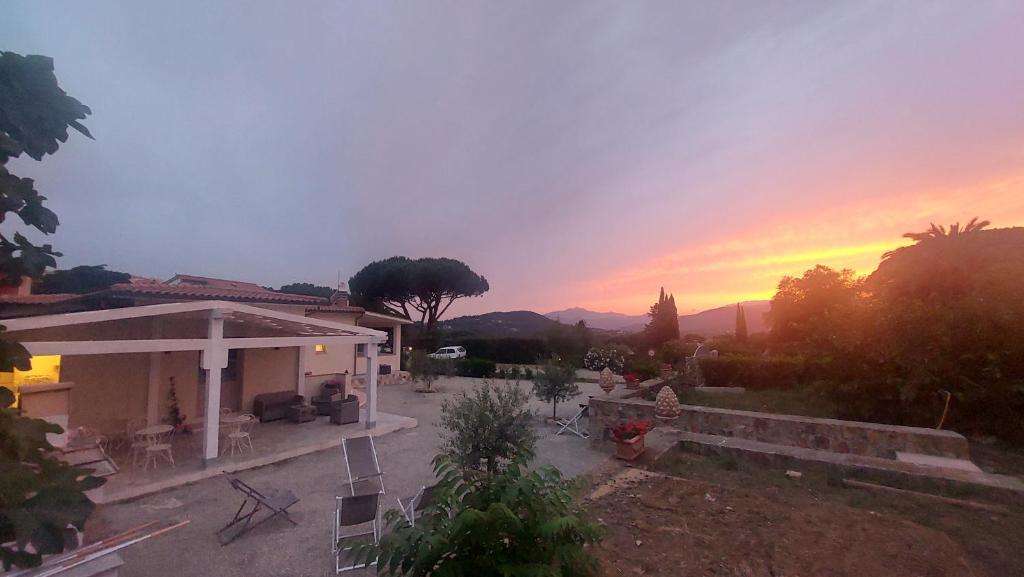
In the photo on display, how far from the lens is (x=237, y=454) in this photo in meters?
8.34

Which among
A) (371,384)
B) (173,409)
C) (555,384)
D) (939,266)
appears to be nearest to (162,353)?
(173,409)

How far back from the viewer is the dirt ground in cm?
443

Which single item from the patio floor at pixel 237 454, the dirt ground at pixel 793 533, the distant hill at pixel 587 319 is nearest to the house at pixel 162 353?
the patio floor at pixel 237 454

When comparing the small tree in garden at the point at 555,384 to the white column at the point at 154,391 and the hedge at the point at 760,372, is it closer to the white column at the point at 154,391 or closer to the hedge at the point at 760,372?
the hedge at the point at 760,372

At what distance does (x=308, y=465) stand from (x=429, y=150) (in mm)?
9090

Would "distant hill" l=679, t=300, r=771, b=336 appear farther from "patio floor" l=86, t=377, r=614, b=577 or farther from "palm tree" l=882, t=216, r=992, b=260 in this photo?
"patio floor" l=86, t=377, r=614, b=577

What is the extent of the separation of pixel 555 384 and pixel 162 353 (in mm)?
9591

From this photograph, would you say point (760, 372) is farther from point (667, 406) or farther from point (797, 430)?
point (667, 406)

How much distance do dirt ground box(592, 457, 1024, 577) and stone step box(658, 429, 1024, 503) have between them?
1.51 feet

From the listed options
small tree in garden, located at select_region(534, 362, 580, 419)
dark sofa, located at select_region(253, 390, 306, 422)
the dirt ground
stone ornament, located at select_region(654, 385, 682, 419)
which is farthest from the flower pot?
Result: dark sofa, located at select_region(253, 390, 306, 422)

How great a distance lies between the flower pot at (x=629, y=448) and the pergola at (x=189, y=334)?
19.8 ft

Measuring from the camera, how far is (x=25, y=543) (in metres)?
1.03

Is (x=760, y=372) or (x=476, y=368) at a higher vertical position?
(x=760, y=372)

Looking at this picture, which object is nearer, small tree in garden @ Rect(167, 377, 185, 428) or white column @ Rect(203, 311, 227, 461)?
white column @ Rect(203, 311, 227, 461)
